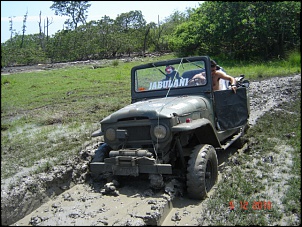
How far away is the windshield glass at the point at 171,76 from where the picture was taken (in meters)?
6.03

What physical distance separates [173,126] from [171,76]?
62.5 inches

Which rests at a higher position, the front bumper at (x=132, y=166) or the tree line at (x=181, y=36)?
the tree line at (x=181, y=36)

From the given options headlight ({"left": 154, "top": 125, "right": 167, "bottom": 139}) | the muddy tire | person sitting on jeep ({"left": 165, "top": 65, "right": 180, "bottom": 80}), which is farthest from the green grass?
person sitting on jeep ({"left": 165, "top": 65, "right": 180, "bottom": 80})

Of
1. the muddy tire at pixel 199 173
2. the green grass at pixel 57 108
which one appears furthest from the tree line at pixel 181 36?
the muddy tire at pixel 199 173

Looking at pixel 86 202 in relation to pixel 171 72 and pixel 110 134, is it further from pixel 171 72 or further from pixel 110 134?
pixel 171 72

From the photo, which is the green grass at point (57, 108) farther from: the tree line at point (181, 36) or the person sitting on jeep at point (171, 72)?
the person sitting on jeep at point (171, 72)

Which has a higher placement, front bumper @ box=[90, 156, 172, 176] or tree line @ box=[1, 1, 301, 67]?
tree line @ box=[1, 1, 301, 67]

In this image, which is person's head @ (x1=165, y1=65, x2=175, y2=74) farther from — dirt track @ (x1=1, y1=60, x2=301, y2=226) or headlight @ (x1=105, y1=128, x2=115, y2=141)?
dirt track @ (x1=1, y1=60, x2=301, y2=226)

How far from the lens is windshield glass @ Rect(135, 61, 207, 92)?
6027 mm

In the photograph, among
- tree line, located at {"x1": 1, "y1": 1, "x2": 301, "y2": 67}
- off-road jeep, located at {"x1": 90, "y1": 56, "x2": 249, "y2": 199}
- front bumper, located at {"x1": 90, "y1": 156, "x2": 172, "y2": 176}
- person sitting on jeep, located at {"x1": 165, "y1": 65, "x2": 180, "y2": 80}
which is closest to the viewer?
front bumper, located at {"x1": 90, "y1": 156, "x2": 172, "y2": 176}

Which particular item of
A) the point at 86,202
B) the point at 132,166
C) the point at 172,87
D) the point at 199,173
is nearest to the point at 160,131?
the point at 132,166

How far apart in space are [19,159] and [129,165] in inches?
67.7

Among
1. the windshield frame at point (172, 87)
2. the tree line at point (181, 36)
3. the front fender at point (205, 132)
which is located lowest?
the front fender at point (205, 132)

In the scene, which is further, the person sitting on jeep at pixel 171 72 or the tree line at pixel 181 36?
the tree line at pixel 181 36
